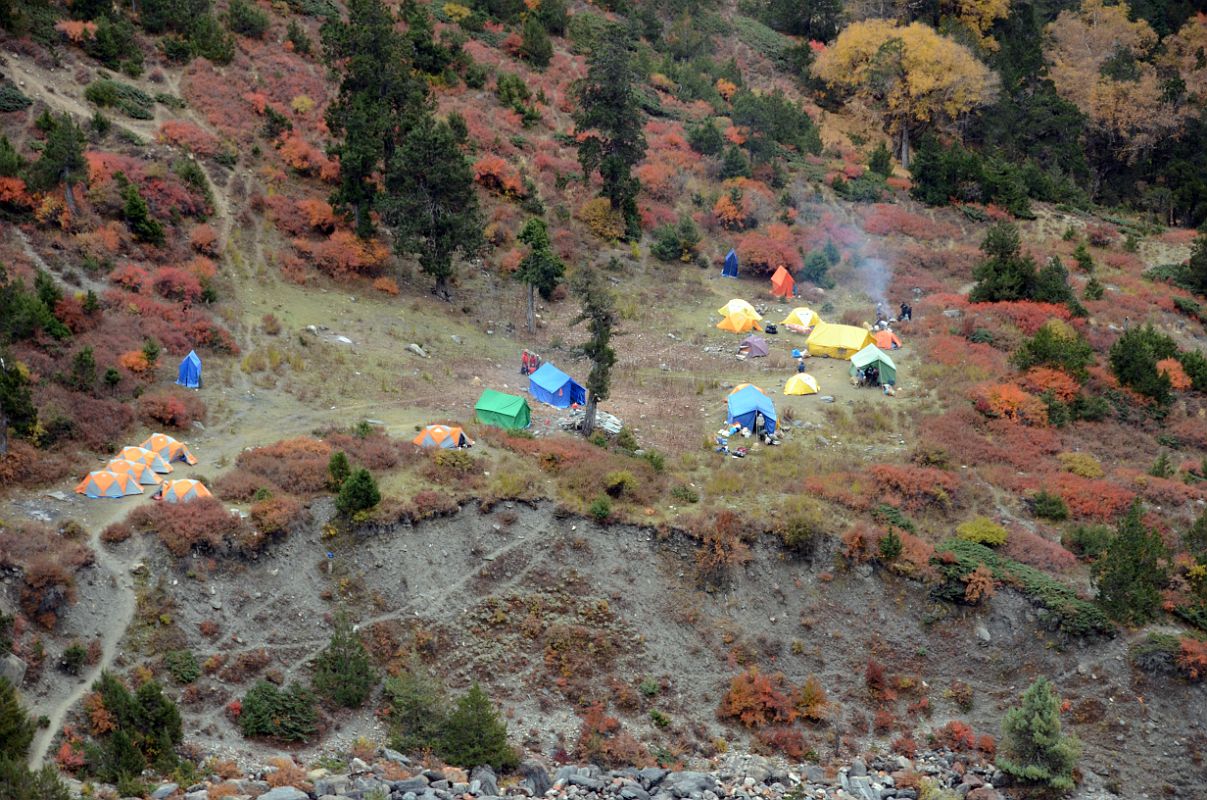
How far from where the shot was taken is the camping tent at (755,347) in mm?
53281

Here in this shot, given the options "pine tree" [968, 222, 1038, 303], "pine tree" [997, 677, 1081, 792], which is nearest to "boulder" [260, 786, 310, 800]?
"pine tree" [997, 677, 1081, 792]

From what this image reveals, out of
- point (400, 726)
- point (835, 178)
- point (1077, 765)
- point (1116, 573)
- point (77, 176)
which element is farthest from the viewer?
point (835, 178)

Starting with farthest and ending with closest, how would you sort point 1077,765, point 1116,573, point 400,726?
1. point 1116,573
2. point 1077,765
3. point 400,726

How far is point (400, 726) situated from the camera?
32.1 metres

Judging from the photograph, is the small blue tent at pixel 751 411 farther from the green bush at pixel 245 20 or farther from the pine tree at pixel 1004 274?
the green bush at pixel 245 20

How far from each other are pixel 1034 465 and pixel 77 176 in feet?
129

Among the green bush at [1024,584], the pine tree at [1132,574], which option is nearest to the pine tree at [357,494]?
the green bush at [1024,584]

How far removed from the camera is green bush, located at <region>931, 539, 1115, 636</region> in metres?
37.3

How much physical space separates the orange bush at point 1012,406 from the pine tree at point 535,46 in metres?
40.3

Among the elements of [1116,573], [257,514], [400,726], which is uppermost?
[1116,573]

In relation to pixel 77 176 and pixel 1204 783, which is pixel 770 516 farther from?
pixel 77 176

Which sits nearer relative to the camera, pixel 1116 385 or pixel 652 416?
pixel 652 416

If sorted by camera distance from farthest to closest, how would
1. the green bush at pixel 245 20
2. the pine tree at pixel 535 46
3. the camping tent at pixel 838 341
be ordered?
the pine tree at pixel 535 46, the green bush at pixel 245 20, the camping tent at pixel 838 341

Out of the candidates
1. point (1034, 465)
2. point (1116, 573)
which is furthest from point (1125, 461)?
point (1116, 573)
